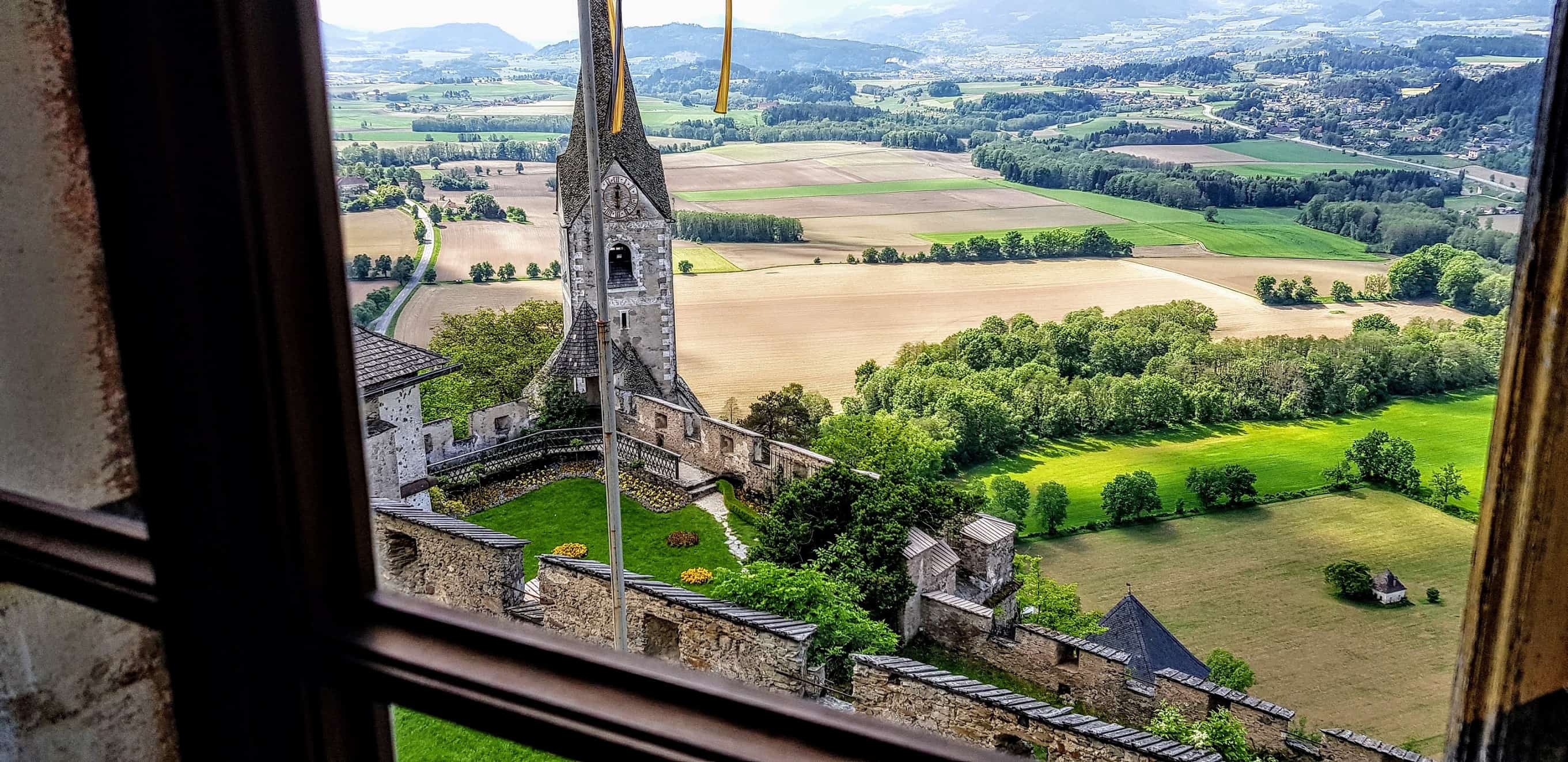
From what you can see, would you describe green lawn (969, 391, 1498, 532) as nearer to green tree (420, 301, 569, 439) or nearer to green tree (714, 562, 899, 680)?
green tree (420, 301, 569, 439)

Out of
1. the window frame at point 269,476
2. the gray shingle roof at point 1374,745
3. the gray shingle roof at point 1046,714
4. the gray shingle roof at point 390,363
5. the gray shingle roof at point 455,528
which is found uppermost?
the window frame at point 269,476

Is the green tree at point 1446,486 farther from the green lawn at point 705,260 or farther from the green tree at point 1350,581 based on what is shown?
the green lawn at point 705,260

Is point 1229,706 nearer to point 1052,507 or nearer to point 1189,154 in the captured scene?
point 1052,507

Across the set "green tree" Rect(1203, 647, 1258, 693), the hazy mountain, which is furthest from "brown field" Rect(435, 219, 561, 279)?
"green tree" Rect(1203, 647, 1258, 693)

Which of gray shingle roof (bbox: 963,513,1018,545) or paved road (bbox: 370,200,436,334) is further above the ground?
paved road (bbox: 370,200,436,334)

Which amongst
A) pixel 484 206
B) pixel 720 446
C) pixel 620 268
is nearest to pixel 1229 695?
pixel 720 446

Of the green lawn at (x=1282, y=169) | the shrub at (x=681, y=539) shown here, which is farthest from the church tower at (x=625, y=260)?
the green lawn at (x=1282, y=169)

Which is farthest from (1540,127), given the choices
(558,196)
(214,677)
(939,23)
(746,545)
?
(939,23)
